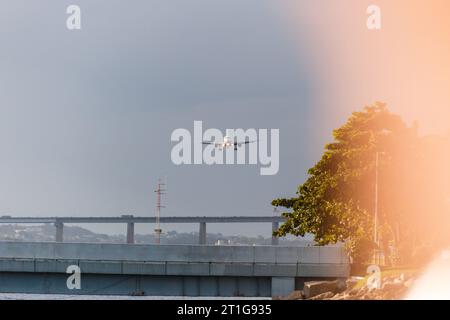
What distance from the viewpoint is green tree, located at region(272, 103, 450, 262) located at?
292 feet

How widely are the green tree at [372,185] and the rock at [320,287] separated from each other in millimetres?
15890

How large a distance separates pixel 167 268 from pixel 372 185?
21888 mm

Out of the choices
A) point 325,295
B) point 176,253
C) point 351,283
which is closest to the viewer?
point 325,295

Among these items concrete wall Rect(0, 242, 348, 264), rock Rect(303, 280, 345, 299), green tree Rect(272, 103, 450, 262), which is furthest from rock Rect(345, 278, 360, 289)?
green tree Rect(272, 103, 450, 262)

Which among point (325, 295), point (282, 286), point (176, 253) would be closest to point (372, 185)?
point (282, 286)

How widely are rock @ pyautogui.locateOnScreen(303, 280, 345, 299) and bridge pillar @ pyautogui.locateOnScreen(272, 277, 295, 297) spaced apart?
2756mm

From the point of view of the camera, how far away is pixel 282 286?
7406cm

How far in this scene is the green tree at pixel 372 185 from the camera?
8912cm

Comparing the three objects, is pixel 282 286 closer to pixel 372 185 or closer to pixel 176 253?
pixel 176 253

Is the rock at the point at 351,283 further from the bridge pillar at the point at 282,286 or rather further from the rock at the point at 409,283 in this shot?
the rock at the point at 409,283

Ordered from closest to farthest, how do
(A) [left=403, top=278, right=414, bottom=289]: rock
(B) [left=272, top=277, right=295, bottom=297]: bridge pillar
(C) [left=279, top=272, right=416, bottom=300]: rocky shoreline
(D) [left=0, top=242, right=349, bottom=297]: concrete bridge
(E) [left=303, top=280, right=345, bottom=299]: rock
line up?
1. (C) [left=279, top=272, right=416, bottom=300]: rocky shoreline
2. (A) [left=403, top=278, right=414, bottom=289]: rock
3. (E) [left=303, top=280, right=345, bottom=299]: rock
4. (B) [left=272, top=277, right=295, bottom=297]: bridge pillar
5. (D) [left=0, top=242, right=349, bottom=297]: concrete bridge

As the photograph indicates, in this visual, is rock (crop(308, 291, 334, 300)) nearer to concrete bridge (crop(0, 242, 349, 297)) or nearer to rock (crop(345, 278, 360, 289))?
rock (crop(345, 278, 360, 289))

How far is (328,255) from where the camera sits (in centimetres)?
7519
